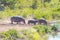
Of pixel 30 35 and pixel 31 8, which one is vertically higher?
pixel 30 35

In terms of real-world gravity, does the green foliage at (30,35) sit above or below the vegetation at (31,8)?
above

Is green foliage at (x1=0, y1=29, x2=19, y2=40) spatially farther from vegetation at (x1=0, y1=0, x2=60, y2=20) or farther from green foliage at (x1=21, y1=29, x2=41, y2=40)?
vegetation at (x1=0, y1=0, x2=60, y2=20)

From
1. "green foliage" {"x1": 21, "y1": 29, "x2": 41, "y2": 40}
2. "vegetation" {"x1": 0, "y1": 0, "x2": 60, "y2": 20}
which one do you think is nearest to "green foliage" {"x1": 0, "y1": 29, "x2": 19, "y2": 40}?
"green foliage" {"x1": 21, "y1": 29, "x2": 41, "y2": 40}

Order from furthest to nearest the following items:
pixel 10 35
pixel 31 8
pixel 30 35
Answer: pixel 31 8 < pixel 30 35 < pixel 10 35

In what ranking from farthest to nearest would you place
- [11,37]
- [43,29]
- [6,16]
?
[6,16], [43,29], [11,37]

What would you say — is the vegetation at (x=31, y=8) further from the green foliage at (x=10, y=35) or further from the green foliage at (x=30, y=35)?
the green foliage at (x=10, y=35)

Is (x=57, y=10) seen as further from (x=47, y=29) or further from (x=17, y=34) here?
(x=17, y=34)

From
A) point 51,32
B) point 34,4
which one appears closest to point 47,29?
point 51,32

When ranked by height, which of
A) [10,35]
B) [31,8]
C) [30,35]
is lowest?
[31,8]

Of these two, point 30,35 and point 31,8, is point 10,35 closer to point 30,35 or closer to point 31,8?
point 30,35

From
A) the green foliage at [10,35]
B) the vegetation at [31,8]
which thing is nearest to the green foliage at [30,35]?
the green foliage at [10,35]

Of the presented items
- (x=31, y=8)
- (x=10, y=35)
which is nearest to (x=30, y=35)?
(x=10, y=35)
